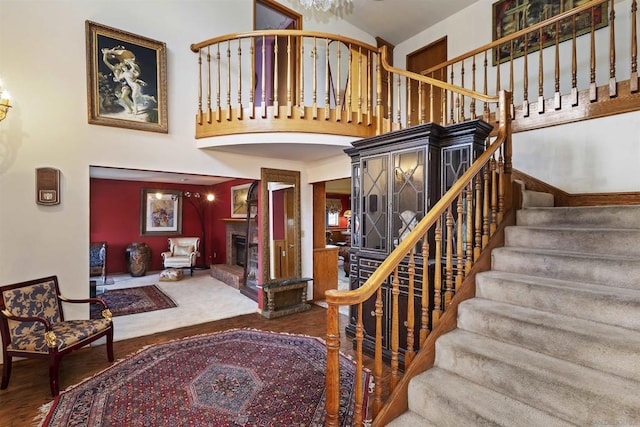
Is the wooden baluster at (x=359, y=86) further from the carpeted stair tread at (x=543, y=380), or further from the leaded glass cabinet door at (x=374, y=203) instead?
the carpeted stair tread at (x=543, y=380)

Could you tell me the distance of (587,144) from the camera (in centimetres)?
337

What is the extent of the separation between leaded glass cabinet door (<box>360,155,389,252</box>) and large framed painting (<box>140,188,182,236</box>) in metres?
6.65

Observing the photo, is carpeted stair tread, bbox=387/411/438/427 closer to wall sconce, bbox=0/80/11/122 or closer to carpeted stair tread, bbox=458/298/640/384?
carpeted stair tread, bbox=458/298/640/384

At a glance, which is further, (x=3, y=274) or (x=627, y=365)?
(x=3, y=274)

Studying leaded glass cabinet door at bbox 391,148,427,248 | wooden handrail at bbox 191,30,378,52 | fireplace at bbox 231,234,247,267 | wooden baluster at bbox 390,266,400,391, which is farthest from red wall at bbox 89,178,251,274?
wooden baluster at bbox 390,266,400,391

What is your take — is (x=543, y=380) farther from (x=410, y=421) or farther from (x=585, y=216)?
(x=585, y=216)

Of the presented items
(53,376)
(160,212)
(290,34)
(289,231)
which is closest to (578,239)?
(290,34)

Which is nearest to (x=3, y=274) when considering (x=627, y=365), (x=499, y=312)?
(x=499, y=312)

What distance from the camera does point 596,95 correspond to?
10.4 ft

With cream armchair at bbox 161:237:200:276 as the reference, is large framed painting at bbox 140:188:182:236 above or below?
above

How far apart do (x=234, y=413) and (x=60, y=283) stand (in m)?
2.48

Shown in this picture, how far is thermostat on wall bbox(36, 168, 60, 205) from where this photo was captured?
3.12m

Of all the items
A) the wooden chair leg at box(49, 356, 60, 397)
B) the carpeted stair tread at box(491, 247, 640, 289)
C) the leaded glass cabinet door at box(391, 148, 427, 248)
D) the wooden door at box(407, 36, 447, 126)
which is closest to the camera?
the carpeted stair tread at box(491, 247, 640, 289)

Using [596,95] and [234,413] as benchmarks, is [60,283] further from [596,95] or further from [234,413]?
[596,95]
